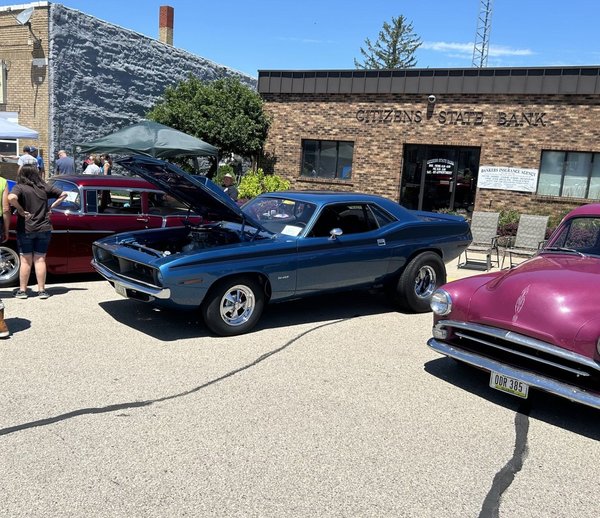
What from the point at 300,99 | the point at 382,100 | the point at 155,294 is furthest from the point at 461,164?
the point at 155,294

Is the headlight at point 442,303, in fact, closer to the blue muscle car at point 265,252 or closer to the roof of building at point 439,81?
the blue muscle car at point 265,252

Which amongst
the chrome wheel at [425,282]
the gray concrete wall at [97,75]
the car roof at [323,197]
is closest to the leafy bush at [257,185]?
the gray concrete wall at [97,75]

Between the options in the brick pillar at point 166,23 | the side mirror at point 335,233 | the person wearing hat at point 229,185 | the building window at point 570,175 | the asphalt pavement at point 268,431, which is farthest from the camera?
the brick pillar at point 166,23

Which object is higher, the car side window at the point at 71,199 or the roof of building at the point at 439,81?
the roof of building at the point at 439,81

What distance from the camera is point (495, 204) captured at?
52.1ft

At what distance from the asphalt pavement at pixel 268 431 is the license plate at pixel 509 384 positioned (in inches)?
9.1

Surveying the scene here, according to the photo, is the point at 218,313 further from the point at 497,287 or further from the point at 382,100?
the point at 382,100

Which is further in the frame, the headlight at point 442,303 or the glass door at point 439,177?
the glass door at point 439,177

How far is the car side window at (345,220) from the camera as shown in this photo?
259 inches

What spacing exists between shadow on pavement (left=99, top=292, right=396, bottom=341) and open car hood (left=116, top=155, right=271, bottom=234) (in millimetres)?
1206

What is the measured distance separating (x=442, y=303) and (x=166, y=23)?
74.6 feet

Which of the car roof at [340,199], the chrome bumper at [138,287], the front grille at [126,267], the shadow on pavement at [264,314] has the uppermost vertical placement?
the car roof at [340,199]

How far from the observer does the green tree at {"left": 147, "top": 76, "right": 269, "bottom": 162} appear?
58.4ft

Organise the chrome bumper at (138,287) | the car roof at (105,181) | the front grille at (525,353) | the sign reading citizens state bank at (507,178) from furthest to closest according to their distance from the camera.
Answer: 1. the sign reading citizens state bank at (507,178)
2. the car roof at (105,181)
3. the chrome bumper at (138,287)
4. the front grille at (525,353)
